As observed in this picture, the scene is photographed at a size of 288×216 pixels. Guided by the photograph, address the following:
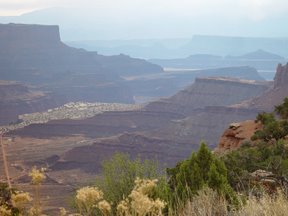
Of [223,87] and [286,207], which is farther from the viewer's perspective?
[223,87]

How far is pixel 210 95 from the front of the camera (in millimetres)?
96500

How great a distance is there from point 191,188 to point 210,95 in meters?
89.7

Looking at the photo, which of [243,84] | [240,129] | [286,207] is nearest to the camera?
[286,207]

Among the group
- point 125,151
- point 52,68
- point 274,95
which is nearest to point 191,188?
point 125,151

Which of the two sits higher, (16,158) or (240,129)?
(240,129)

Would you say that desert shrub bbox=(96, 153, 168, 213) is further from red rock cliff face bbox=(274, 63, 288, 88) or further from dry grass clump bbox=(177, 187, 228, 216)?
red rock cliff face bbox=(274, 63, 288, 88)

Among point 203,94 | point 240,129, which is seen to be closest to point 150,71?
point 203,94

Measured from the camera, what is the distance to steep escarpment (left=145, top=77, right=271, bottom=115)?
311 feet

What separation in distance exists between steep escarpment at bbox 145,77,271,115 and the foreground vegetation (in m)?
76.1

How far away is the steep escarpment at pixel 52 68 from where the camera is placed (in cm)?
15188

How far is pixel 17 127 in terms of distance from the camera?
87.6 m

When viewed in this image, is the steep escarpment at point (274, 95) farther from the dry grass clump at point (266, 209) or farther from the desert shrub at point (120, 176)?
the dry grass clump at point (266, 209)

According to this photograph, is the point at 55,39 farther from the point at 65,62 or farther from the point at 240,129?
the point at 240,129

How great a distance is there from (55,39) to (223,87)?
296ft
